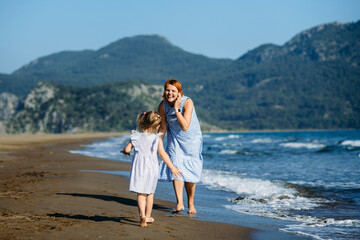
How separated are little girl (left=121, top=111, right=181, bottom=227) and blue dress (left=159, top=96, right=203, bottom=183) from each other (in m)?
0.80

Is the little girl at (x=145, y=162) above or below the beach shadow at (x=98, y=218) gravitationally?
above

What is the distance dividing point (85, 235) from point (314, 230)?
2.78 meters

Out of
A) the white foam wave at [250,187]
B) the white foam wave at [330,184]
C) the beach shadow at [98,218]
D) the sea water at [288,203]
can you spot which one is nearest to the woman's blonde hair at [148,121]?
the beach shadow at [98,218]

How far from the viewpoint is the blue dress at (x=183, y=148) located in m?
5.46

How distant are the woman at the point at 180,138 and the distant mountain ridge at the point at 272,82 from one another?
13804cm

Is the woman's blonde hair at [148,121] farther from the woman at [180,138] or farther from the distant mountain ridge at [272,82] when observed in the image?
the distant mountain ridge at [272,82]

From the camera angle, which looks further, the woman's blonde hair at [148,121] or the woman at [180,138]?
the woman at [180,138]

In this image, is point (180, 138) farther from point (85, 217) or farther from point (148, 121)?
point (85, 217)

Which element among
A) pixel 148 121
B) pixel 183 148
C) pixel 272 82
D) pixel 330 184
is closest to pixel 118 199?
pixel 183 148

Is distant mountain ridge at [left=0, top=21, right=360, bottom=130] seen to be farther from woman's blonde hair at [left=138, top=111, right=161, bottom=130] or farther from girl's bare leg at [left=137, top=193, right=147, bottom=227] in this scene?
girl's bare leg at [left=137, top=193, right=147, bottom=227]

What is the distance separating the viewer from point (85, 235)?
3867 millimetres

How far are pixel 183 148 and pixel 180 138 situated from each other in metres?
0.15

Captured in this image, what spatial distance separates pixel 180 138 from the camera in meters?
5.52

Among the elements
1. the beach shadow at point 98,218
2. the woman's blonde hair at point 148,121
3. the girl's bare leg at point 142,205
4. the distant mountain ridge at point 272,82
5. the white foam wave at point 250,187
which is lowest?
the white foam wave at point 250,187
